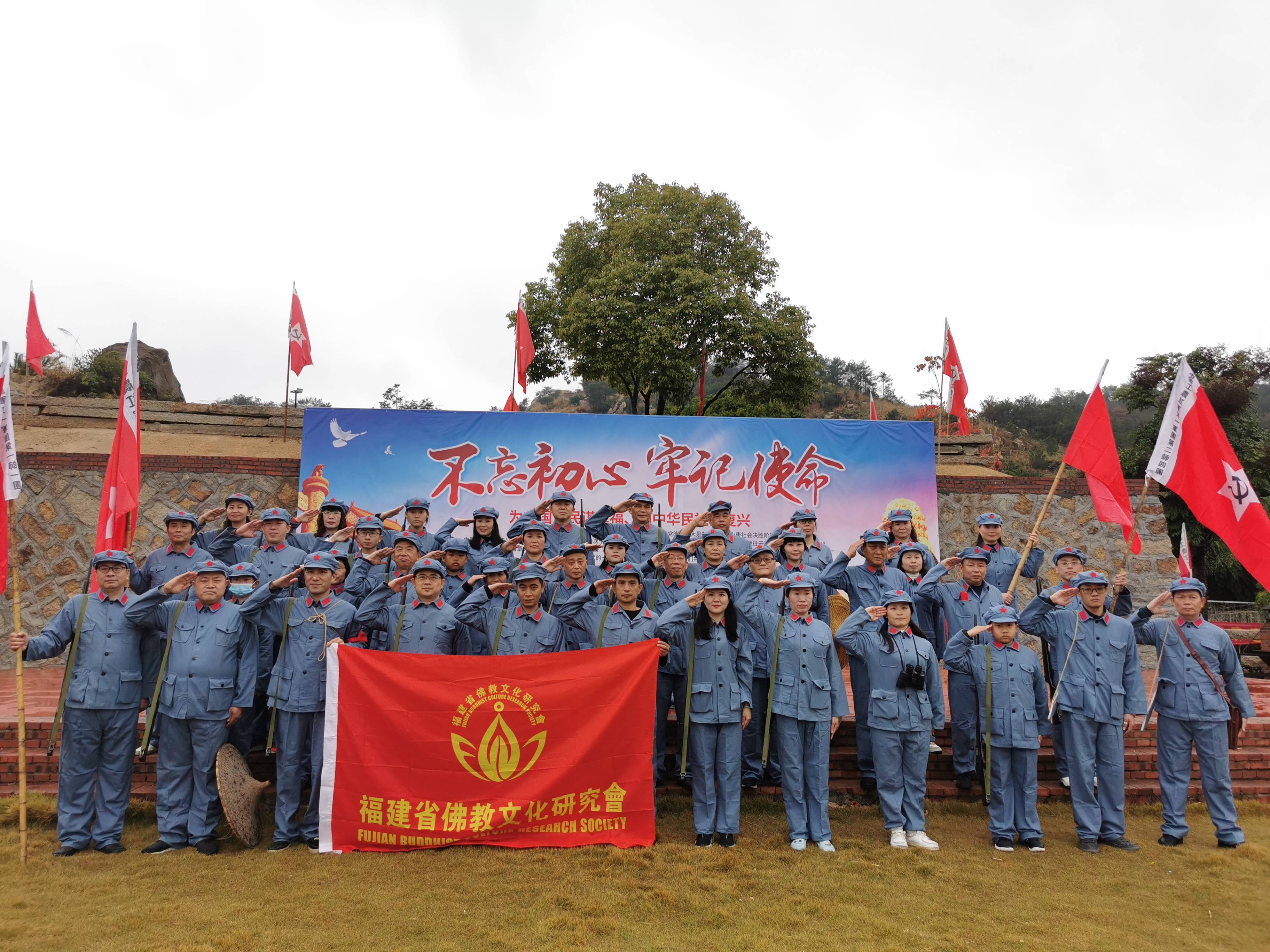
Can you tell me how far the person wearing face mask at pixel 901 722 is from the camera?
5.59 metres

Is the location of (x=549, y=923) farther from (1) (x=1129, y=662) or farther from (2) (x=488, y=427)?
(2) (x=488, y=427)

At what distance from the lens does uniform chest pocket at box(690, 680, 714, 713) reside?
5465mm

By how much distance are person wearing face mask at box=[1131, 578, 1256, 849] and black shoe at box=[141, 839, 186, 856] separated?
6.41 m

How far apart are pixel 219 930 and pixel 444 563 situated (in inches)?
123

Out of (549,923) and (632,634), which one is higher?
(632,634)

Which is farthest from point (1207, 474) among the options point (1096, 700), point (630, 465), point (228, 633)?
point (228, 633)

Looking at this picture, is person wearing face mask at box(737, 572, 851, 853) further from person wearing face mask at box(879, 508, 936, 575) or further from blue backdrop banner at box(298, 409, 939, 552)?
blue backdrop banner at box(298, 409, 939, 552)

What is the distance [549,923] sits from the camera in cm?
434

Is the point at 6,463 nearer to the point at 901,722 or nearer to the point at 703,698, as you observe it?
the point at 703,698

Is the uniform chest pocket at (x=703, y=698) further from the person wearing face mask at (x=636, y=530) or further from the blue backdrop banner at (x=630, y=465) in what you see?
the blue backdrop banner at (x=630, y=465)

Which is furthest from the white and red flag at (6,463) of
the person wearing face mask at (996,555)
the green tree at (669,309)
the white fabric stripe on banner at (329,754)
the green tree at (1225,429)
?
the green tree at (1225,429)

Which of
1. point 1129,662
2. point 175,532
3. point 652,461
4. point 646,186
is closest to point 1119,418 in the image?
point 646,186

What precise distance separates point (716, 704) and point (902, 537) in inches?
107

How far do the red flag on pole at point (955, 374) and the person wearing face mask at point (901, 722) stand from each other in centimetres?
998
